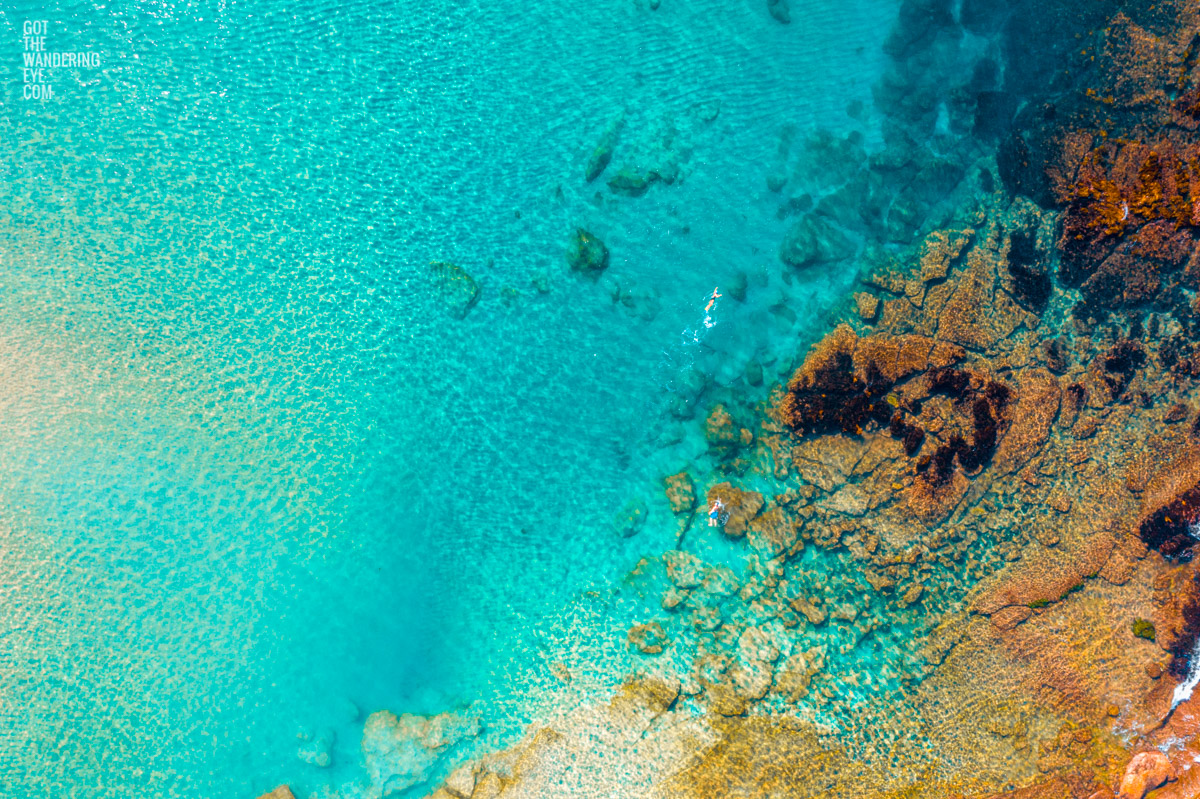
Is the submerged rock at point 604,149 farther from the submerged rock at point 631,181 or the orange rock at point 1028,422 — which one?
the orange rock at point 1028,422

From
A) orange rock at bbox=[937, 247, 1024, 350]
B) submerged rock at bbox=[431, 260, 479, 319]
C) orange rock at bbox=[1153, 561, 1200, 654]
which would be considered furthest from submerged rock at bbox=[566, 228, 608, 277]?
orange rock at bbox=[1153, 561, 1200, 654]

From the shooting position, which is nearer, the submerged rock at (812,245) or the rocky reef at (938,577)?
the rocky reef at (938,577)

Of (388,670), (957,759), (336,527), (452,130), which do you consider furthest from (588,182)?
(957,759)

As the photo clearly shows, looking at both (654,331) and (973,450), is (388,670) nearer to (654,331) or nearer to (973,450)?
(654,331)

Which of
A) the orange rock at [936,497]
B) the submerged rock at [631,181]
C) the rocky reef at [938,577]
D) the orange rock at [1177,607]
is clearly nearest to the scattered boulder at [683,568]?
the rocky reef at [938,577]

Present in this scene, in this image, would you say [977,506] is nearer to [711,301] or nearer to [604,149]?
[711,301]

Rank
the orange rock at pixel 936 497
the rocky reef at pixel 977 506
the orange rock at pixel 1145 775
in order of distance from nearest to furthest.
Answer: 1. the orange rock at pixel 1145 775
2. the rocky reef at pixel 977 506
3. the orange rock at pixel 936 497

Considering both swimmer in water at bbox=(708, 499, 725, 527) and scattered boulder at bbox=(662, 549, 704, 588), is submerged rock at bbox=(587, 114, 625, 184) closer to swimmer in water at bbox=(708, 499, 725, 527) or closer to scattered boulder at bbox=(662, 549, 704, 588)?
swimmer in water at bbox=(708, 499, 725, 527)
